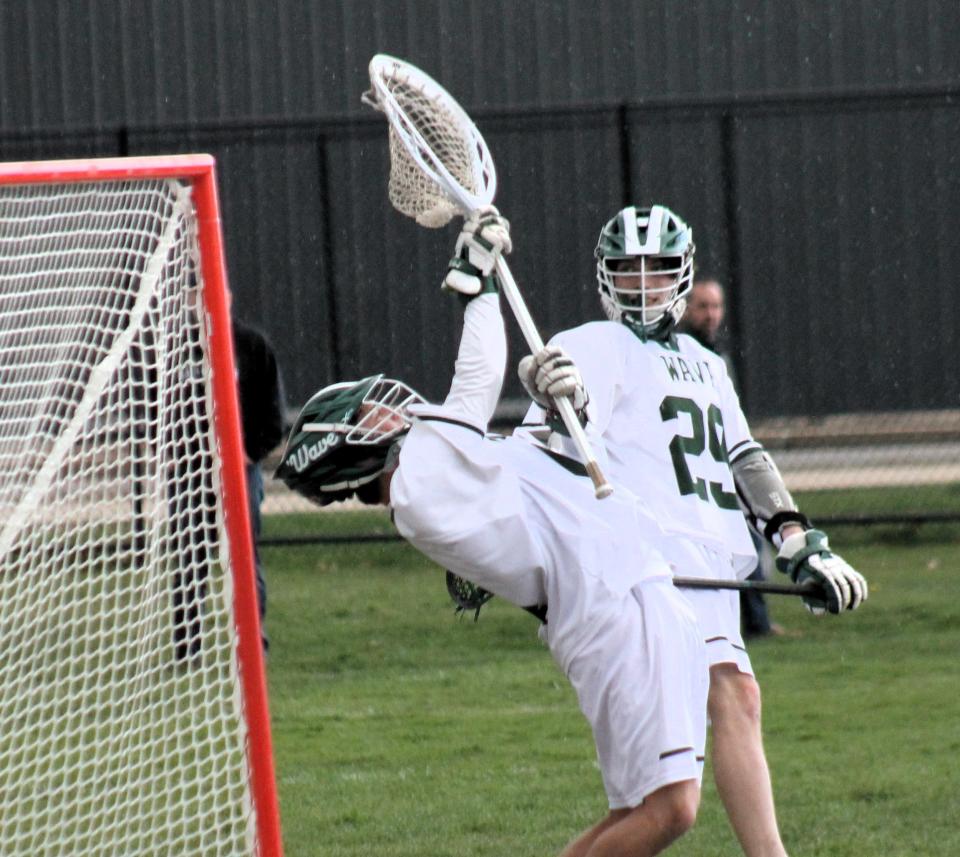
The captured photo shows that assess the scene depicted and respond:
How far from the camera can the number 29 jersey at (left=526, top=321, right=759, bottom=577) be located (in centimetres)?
463

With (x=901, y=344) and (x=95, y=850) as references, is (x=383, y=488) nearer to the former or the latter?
(x=95, y=850)

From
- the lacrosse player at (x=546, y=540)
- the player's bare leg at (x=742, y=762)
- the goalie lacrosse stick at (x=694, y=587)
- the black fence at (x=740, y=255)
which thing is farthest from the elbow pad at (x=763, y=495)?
the black fence at (x=740, y=255)

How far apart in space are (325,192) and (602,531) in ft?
24.0

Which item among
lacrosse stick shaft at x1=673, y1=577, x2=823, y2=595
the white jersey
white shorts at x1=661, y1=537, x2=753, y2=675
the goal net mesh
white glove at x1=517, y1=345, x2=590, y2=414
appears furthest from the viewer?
white shorts at x1=661, y1=537, x2=753, y2=675

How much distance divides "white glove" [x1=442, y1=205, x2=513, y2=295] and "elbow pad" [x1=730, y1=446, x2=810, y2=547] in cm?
115

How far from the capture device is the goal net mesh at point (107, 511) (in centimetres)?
434

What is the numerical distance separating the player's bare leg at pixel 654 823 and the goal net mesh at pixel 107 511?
83 centimetres

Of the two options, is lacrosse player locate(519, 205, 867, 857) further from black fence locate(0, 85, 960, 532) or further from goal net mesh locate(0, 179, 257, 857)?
black fence locate(0, 85, 960, 532)

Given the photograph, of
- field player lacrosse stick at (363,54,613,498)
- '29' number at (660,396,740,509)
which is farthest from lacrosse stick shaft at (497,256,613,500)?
'29' number at (660,396,740,509)

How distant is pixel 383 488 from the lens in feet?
13.9

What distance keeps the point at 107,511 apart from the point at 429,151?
1210 mm

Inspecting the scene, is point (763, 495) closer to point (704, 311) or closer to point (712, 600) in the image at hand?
point (712, 600)

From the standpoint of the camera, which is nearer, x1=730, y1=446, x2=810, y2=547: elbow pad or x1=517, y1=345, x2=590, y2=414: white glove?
x1=517, y1=345, x2=590, y2=414: white glove

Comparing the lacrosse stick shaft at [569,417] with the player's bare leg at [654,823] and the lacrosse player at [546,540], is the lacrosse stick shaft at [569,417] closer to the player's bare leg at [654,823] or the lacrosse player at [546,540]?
the lacrosse player at [546,540]
